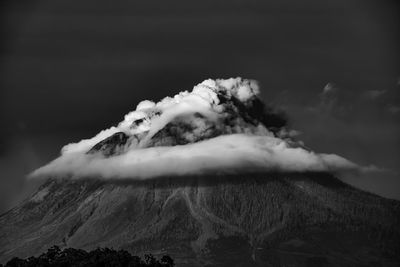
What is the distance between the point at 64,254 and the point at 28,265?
416 inches

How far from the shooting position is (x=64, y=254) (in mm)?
167125

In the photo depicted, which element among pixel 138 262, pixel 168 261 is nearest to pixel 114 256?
pixel 138 262

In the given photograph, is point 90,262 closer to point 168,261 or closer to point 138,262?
point 138,262

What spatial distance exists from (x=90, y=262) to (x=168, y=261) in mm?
21307

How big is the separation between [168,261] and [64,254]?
1795 cm

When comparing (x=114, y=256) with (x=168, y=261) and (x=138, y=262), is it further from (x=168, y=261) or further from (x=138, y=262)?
(x=168, y=261)

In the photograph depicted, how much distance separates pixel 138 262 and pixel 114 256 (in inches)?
161

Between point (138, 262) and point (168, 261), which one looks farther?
point (168, 261)

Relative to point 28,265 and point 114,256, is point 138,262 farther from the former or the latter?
point 28,265

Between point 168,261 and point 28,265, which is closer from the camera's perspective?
point 28,265

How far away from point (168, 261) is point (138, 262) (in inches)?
515

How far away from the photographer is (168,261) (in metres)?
172

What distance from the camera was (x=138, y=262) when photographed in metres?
160

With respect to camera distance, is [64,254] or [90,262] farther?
[64,254]
